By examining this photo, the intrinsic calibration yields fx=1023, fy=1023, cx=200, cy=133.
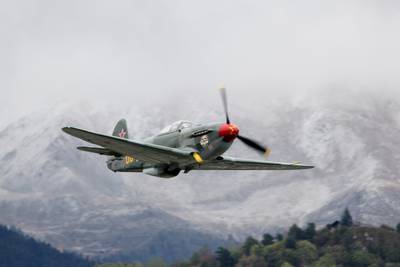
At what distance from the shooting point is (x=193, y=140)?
207 feet

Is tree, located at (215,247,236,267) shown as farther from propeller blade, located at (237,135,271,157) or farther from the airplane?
propeller blade, located at (237,135,271,157)

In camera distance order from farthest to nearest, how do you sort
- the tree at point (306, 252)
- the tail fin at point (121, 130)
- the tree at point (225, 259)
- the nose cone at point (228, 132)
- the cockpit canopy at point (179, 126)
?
the tree at point (306, 252) → the tree at point (225, 259) → the tail fin at point (121, 130) → the cockpit canopy at point (179, 126) → the nose cone at point (228, 132)

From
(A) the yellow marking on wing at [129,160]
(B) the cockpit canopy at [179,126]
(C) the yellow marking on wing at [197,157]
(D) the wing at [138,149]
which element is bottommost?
(C) the yellow marking on wing at [197,157]

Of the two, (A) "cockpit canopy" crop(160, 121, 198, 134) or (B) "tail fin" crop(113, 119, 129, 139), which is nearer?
(A) "cockpit canopy" crop(160, 121, 198, 134)

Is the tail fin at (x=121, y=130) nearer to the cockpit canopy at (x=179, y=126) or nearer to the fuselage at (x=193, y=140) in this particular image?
the fuselage at (x=193, y=140)

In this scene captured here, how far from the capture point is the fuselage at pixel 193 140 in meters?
61.9

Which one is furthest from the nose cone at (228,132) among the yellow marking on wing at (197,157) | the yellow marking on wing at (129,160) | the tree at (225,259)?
the tree at (225,259)

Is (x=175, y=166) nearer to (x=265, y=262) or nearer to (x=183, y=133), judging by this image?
(x=183, y=133)

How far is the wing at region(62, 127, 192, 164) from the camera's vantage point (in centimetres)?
6181

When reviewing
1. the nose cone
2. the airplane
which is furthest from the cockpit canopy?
the nose cone

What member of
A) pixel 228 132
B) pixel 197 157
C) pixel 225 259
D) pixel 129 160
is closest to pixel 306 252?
pixel 225 259

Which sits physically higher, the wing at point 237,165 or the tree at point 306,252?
the tree at point 306,252

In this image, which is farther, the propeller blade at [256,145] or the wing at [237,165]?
the wing at [237,165]

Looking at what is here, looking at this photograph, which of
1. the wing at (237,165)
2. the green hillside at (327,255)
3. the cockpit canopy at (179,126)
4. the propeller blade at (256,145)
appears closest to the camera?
the cockpit canopy at (179,126)
